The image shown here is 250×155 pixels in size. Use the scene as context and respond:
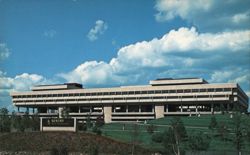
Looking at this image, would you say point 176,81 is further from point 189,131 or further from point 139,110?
point 189,131

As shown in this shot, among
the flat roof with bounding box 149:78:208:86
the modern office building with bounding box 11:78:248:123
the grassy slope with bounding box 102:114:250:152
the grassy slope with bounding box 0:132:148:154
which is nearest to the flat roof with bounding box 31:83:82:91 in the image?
the modern office building with bounding box 11:78:248:123

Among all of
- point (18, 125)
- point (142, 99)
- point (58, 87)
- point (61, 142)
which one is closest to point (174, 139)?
point (61, 142)

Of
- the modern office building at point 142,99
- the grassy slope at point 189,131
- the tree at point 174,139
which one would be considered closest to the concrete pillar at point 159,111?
the modern office building at point 142,99

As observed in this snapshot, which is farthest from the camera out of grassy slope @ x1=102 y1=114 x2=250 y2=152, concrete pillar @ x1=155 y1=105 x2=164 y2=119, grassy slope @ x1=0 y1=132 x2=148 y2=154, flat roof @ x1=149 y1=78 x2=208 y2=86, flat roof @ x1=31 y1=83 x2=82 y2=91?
flat roof @ x1=31 y1=83 x2=82 y2=91

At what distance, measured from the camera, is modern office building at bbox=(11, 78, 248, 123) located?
442 ft

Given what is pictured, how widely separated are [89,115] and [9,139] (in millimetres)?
70309

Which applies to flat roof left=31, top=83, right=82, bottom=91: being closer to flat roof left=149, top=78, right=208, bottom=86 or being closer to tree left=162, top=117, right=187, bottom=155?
flat roof left=149, top=78, right=208, bottom=86

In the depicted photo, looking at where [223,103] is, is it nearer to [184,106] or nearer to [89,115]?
[184,106]

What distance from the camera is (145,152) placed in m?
68.9

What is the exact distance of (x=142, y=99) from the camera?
143 meters

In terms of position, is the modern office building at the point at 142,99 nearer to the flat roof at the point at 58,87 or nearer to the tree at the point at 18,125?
the flat roof at the point at 58,87

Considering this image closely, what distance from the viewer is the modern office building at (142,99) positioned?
442 ft

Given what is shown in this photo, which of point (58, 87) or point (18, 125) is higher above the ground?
point (58, 87)

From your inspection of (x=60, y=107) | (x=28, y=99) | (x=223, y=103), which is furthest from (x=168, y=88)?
(x=28, y=99)
